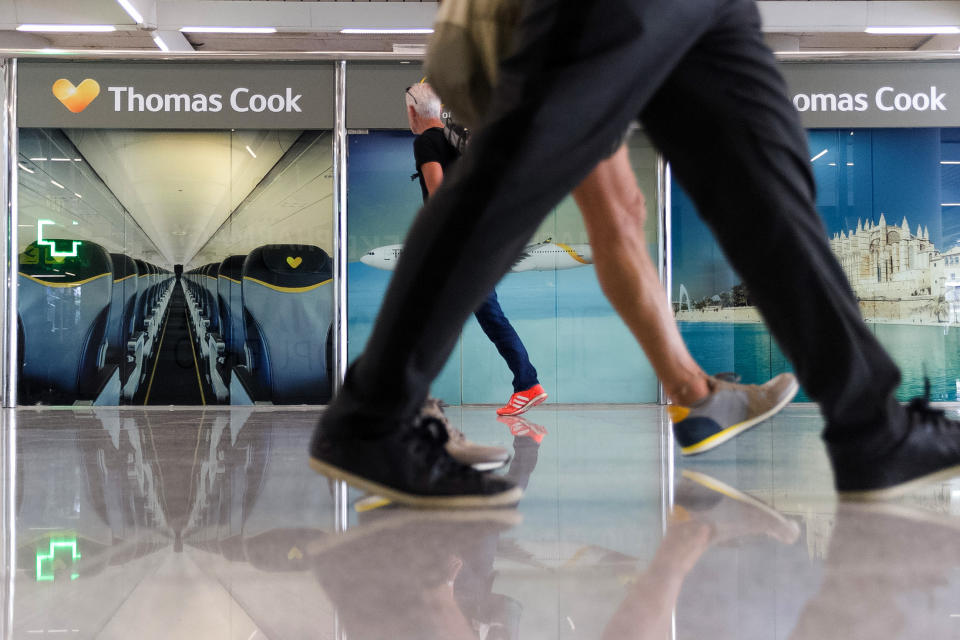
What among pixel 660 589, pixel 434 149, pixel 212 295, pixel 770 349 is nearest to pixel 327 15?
pixel 212 295

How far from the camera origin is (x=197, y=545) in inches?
35.5

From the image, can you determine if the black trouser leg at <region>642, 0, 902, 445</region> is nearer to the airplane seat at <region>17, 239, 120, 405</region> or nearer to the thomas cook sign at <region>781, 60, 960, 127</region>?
the thomas cook sign at <region>781, 60, 960, 127</region>

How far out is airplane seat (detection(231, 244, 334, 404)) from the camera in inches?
236

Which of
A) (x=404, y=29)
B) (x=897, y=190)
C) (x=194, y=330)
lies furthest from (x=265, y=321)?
(x=897, y=190)

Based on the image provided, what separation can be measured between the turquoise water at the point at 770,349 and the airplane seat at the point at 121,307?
14.7 ft

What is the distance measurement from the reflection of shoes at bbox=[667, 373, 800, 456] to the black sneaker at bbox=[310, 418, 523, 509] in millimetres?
Answer: 560

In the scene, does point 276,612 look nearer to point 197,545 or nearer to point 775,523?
point 197,545

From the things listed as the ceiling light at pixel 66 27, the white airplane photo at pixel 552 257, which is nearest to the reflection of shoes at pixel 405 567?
the white airplane photo at pixel 552 257

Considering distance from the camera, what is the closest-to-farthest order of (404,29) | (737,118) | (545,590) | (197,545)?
(545,590), (197,545), (737,118), (404,29)

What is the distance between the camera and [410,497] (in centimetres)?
104

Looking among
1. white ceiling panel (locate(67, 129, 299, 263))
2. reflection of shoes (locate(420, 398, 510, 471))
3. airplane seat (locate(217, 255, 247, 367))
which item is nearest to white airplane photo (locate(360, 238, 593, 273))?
airplane seat (locate(217, 255, 247, 367))

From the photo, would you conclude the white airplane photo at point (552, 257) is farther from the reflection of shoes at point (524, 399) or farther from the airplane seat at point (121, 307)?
the reflection of shoes at point (524, 399)

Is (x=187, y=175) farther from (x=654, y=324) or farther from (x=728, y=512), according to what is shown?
(x=728, y=512)

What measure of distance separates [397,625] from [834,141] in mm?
6454
